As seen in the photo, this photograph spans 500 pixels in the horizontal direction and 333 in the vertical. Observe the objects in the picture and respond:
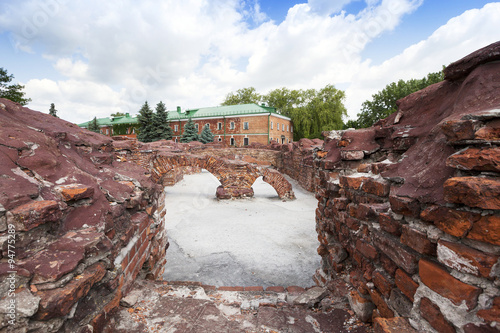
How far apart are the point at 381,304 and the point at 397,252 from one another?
1.48 feet

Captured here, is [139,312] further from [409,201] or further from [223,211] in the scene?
[223,211]

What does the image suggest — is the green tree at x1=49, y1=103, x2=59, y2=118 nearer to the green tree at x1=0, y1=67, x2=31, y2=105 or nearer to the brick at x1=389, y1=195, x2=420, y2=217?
the green tree at x1=0, y1=67, x2=31, y2=105

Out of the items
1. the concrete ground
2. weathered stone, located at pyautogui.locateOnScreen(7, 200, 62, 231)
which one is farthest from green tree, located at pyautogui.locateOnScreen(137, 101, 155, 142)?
weathered stone, located at pyautogui.locateOnScreen(7, 200, 62, 231)

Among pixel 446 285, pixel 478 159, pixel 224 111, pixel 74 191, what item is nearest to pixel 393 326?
pixel 446 285

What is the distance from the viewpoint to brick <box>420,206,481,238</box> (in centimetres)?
101

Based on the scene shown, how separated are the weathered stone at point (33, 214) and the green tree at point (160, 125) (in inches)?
982

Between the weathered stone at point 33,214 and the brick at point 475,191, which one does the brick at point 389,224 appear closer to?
the brick at point 475,191

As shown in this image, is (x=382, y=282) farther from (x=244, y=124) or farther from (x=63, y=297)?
(x=244, y=124)

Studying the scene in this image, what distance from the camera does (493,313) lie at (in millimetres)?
918

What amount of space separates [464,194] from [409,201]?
1.17ft

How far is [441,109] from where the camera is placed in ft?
6.29

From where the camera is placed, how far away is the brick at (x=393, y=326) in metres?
1.21

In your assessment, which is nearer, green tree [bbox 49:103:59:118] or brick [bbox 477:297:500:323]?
brick [bbox 477:297:500:323]

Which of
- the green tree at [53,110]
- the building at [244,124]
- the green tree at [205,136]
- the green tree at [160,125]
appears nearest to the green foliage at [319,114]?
the building at [244,124]
